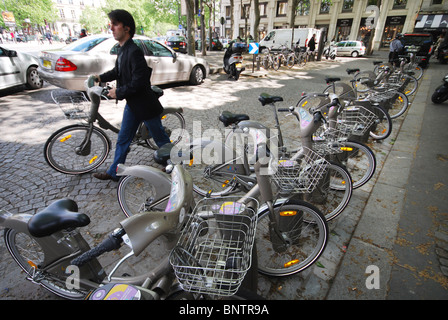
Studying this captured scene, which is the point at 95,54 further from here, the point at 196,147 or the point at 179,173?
the point at 179,173

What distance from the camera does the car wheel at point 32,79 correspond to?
24.5 ft

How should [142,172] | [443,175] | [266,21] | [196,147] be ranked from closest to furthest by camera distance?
[142,172] < [196,147] < [443,175] < [266,21]

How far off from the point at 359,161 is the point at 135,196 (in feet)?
11.9

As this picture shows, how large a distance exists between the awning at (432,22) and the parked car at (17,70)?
92.0 ft

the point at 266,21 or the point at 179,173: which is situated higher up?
the point at 266,21

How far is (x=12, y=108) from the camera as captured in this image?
6051 millimetres

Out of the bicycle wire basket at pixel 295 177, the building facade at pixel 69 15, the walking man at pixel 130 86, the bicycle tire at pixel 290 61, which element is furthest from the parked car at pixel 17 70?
the building facade at pixel 69 15

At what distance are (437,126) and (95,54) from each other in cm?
900

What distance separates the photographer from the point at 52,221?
4.73 feet

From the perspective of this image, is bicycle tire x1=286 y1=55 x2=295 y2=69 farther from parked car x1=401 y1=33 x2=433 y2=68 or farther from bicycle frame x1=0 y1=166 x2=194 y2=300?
bicycle frame x1=0 y1=166 x2=194 y2=300

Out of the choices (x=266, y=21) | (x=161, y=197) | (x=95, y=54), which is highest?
(x=266, y=21)

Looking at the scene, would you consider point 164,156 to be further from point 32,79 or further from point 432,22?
point 432,22

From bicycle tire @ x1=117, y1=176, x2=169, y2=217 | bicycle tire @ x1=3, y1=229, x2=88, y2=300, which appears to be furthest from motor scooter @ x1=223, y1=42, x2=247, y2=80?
bicycle tire @ x1=3, y1=229, x2=88, y2=300
